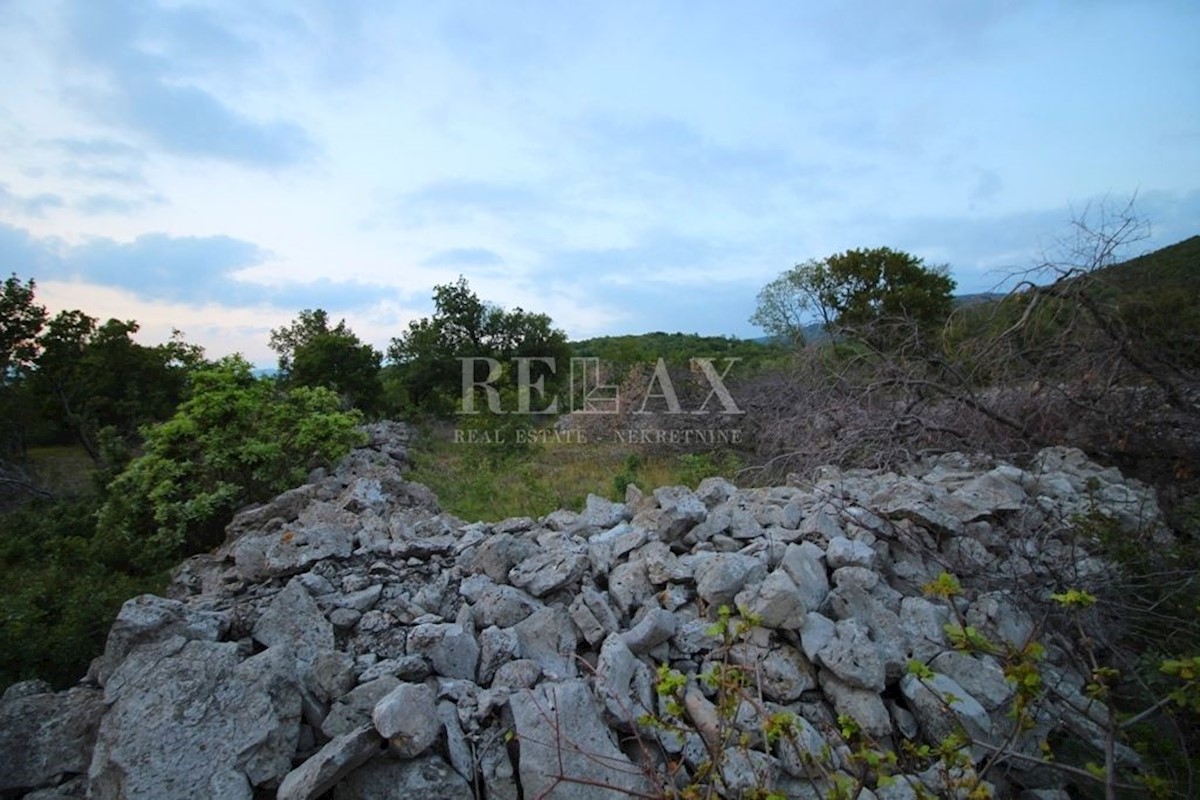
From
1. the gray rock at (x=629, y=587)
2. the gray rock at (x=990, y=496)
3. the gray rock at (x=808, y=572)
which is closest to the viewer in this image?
the gray rock at (x=808, y=572)

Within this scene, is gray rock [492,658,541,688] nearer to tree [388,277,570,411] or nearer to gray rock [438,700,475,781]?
gray rock [438,700,475,781]

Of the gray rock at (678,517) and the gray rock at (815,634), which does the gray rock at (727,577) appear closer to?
the gray rock at (815,634)

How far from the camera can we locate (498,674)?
2705 mm

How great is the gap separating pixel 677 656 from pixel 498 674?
2.87 ft

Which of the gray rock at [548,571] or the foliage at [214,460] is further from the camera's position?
the foliage at [214,460]

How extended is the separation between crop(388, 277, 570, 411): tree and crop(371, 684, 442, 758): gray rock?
1215cm

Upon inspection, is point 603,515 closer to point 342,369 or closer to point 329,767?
point 329,767

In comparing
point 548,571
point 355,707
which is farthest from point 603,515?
point 355,707


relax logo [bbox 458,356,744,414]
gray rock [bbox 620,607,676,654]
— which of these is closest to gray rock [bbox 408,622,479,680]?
gray rock [bbox 620,607,676,654]

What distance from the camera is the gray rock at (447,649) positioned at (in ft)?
8.95

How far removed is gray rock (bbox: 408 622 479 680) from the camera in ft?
8.95

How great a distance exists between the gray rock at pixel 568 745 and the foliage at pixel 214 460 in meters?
4.24

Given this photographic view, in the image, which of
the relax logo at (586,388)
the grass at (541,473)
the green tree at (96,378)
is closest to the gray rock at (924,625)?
the grass at (541,473)

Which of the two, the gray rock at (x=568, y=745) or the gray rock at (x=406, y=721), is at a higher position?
the gray rock at (x=406, y=721)
